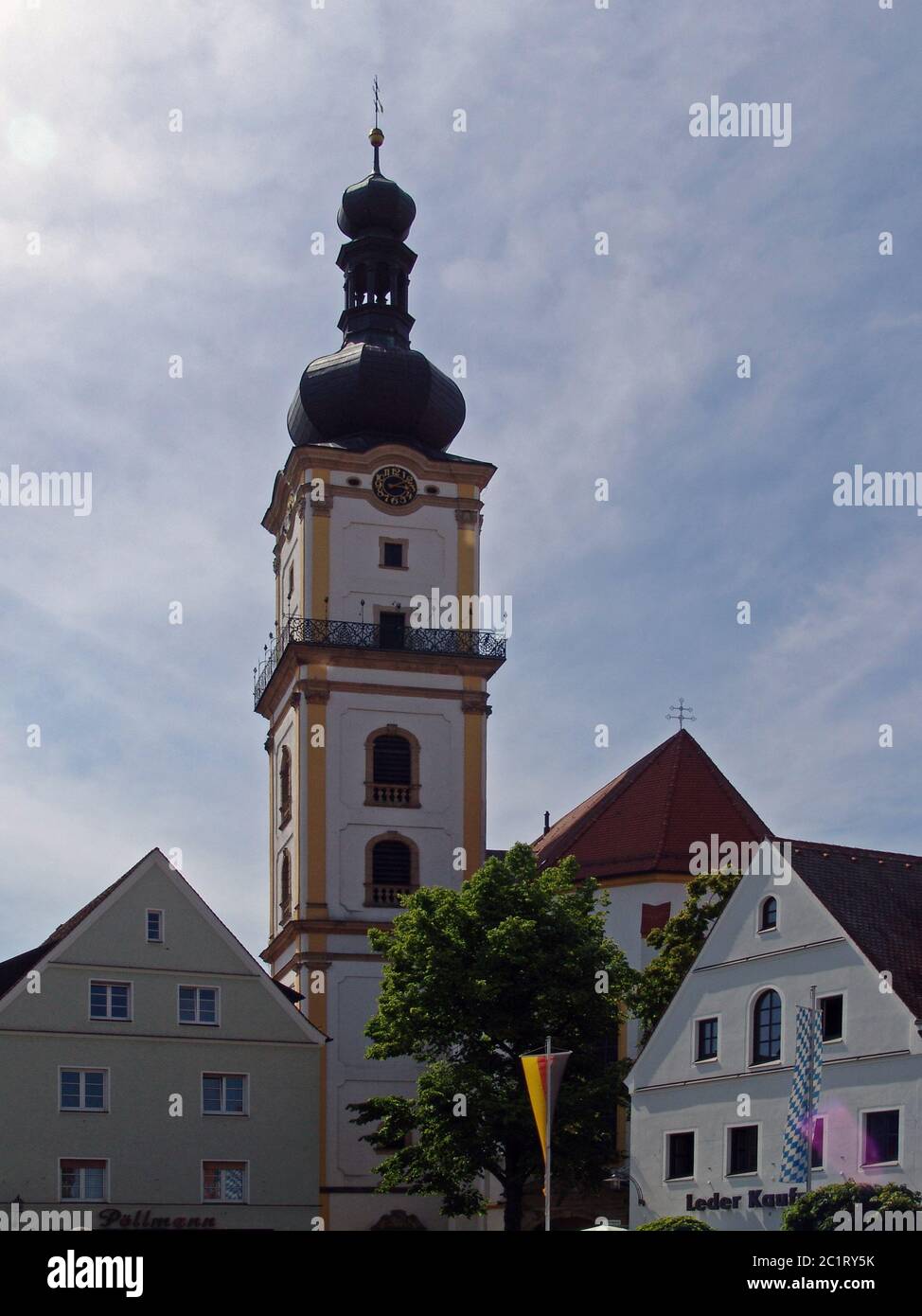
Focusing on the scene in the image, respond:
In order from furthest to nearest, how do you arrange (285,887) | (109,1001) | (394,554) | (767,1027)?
1. (394,554)
2. (285,887)
3. (109,1001)
4. (767,1027)

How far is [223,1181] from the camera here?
48312 mm

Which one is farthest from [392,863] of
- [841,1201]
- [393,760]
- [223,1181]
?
[841,1201]

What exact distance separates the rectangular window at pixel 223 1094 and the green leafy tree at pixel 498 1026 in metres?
4.08

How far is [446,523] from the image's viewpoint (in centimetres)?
6406

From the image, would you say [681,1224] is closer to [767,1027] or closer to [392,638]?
[767,1027]

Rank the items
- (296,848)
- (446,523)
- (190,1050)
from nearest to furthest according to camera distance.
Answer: (190,1050)
(296,848)
(446,523)

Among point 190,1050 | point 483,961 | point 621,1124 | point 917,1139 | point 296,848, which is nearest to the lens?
point 917,1139

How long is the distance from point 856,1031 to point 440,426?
3304 cm

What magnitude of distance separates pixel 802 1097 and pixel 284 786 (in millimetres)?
28312

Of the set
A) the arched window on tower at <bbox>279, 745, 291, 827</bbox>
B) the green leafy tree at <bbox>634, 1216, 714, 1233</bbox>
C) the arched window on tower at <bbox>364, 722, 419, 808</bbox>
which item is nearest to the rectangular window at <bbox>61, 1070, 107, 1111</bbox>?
the arched window on tower at <bbox>364, 722, 419, 808</bbox>

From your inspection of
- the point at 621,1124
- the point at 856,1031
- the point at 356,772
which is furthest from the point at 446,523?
the point at 856,1031

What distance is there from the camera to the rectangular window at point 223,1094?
1917 inches

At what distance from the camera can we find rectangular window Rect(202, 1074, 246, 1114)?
1917 inches
